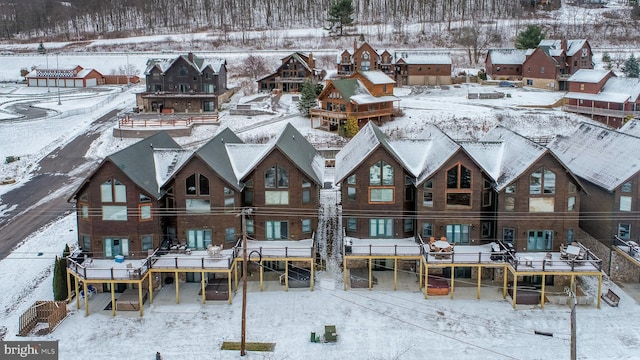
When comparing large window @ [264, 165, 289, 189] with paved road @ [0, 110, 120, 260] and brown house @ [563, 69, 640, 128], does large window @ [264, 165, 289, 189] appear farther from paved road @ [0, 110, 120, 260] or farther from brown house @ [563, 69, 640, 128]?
brown house @ [563, 69, 640, 128]

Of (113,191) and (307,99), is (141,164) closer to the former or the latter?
(113,191)

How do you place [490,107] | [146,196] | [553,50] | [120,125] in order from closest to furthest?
[146,196] < [120,125] < [490,107] < [553,50]

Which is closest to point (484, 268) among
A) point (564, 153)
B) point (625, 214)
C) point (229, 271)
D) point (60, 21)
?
point (625, 214)

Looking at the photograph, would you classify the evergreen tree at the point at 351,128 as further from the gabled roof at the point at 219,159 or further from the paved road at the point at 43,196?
the gabled roof at the point at 219,159

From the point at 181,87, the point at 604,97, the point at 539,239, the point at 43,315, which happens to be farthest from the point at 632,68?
the point at 43,315

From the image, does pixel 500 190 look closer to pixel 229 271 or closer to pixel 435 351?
pixel 435 351

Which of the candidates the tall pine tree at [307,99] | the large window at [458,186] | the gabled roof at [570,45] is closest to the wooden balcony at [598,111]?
the gabled roof at [570,45]
